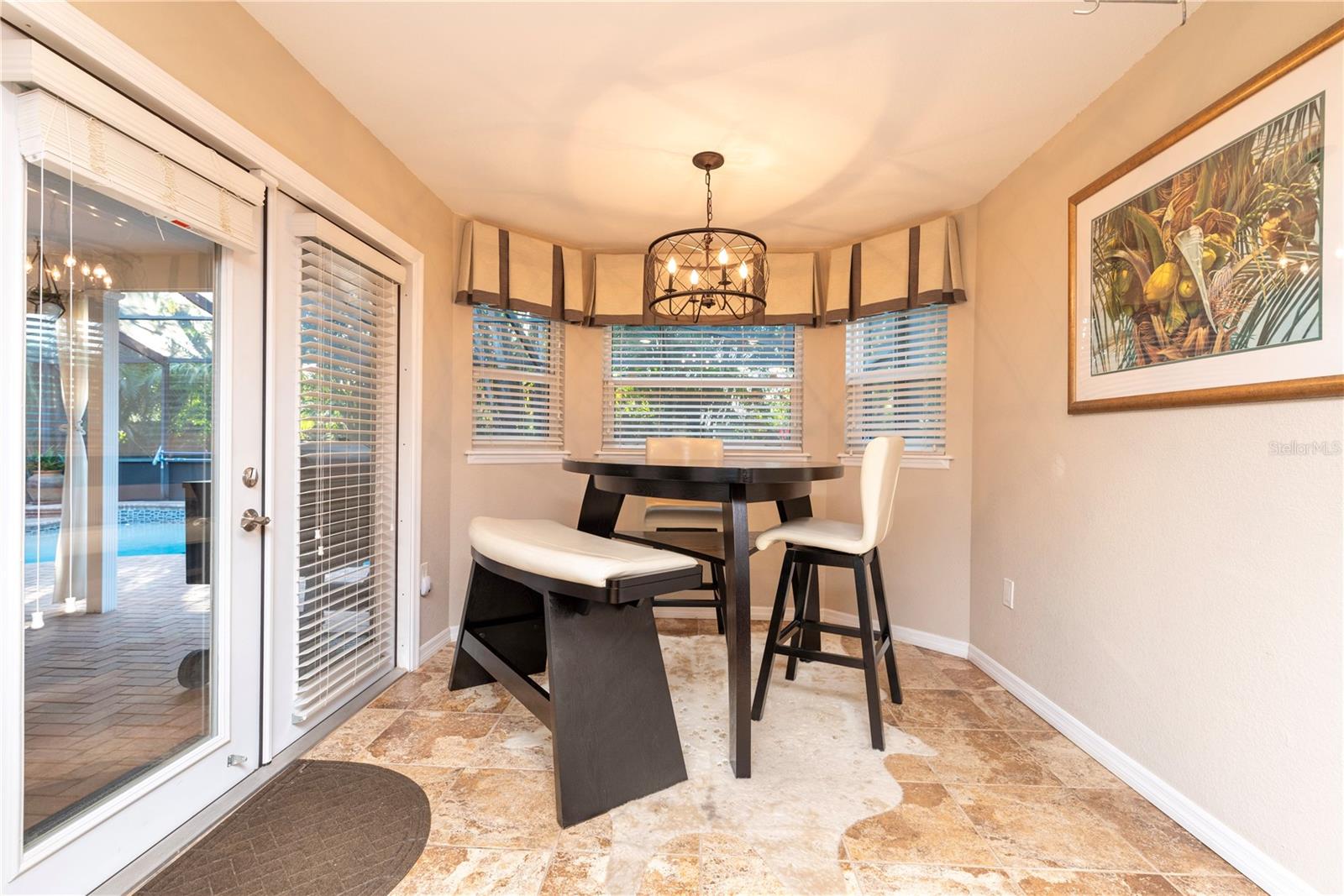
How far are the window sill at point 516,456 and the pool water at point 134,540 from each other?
1562 mm

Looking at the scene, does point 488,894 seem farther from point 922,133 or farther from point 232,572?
point 922,133

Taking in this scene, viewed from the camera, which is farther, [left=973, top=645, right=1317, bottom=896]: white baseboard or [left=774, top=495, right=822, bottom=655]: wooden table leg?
[left=774, top=495, right=822, bottom=655]: wooden table leg

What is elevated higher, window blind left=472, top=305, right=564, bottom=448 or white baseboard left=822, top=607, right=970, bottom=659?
window blind left=472, top=305, right=564, bottom=448

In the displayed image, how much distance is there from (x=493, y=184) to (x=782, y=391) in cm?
203

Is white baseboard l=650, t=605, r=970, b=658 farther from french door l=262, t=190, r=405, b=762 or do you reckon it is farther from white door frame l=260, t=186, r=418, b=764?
white door frame l=260, t=186, r=418, b=764

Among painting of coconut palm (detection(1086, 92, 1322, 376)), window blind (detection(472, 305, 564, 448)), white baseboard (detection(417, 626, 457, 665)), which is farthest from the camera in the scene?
window blind (detection(472, 305, 564, 448))

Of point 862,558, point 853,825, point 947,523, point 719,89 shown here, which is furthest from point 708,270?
point 853,825

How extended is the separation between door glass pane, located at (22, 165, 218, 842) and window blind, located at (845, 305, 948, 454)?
3.04 m

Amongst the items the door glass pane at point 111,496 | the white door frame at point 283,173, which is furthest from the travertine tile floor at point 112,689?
the white door frame at point 283,173

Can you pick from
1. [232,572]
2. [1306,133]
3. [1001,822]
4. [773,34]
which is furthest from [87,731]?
Answer: [1306,133]

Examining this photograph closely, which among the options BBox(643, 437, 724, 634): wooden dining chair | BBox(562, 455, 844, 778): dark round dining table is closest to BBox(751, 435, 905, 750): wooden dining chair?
BBox(562, 455, 844, 778): dark round dining table

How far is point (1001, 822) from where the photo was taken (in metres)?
1.60

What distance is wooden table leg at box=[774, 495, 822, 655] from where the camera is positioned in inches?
95.9

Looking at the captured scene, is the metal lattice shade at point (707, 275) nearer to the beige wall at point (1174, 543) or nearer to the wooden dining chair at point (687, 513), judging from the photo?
the wooden dining chair at point (687, 513)
